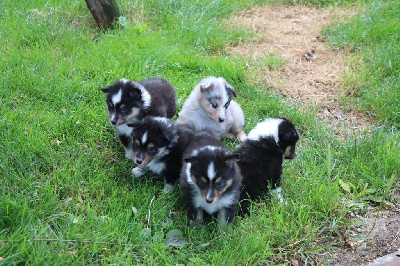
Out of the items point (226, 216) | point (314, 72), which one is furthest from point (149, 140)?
point (314, 72)

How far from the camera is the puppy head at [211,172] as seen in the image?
12.7 feet

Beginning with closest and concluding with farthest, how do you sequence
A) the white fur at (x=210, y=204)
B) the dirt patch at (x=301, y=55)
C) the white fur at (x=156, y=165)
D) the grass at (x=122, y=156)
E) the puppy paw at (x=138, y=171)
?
the grass at (x=122, y=156)
the white fur at (x=210, y=204)
the white fur at (x=156, y=165)
the puppy paw at (x=138, y=171)
the dirt patch at (x=301, y=55)

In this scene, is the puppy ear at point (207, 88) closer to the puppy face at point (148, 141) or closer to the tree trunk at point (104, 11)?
the puppy face at point (148, 141)

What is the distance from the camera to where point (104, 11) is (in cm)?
728

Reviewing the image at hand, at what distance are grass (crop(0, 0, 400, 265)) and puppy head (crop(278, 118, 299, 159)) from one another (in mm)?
313

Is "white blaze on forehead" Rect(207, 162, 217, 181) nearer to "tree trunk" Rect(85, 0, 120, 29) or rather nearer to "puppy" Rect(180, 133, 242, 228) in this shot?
"puppy" Rect(180, 133, 242, 228)

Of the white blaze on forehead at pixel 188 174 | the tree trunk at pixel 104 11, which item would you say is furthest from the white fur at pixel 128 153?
the tree trunk at pixel 104 11

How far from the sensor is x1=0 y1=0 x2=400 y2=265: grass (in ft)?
12.3

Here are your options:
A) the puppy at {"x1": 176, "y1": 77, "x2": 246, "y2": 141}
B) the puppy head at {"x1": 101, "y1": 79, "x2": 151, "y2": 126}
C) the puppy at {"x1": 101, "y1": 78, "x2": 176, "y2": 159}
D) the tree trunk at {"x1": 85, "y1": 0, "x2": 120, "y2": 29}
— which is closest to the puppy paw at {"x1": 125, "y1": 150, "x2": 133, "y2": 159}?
the puppy at {"x1": 101, "y1": 78, "x2": 176, "y2": 159}

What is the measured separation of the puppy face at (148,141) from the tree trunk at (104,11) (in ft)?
11.3

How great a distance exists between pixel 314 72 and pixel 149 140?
361 cm

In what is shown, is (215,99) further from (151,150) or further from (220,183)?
(220,183)

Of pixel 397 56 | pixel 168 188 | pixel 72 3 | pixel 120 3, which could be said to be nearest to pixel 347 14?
pixel 397 56

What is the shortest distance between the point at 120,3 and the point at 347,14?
4.34 m
